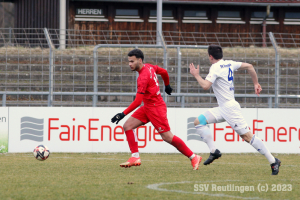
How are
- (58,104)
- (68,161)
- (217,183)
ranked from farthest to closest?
(58,104), (68,161), (217,183)

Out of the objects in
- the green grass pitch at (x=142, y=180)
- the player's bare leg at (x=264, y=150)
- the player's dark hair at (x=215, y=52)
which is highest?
the player's dark hair at (x=215, y=52)

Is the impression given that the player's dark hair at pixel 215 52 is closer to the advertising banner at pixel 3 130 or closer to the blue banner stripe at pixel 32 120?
the blue banner stripe at pixel 32 120

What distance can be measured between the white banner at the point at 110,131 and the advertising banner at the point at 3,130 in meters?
0.09

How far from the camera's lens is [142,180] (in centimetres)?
646

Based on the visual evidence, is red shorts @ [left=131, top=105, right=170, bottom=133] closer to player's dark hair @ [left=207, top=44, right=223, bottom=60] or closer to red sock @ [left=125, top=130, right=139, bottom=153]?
red sock @ [left=125, top=130, right=139, bottom=153]

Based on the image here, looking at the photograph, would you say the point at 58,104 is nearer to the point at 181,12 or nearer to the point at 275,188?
the point at 275,188

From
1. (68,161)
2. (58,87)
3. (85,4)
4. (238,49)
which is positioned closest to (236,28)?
(85,4)

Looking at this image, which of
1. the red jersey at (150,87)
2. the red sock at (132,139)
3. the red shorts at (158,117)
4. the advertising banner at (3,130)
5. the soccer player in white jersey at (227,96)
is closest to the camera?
the soccer player in white jersey at (227,96)

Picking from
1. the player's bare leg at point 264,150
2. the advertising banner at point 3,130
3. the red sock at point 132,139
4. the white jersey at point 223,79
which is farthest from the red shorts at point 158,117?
the advertising banner at point 3,130

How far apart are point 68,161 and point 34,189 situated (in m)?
3.60

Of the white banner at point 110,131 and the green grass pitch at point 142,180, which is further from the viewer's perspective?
the white banner at point 110,131

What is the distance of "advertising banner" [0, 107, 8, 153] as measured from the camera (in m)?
11.1

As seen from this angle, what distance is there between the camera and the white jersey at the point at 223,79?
7312 mm

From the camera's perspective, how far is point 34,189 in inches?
223
